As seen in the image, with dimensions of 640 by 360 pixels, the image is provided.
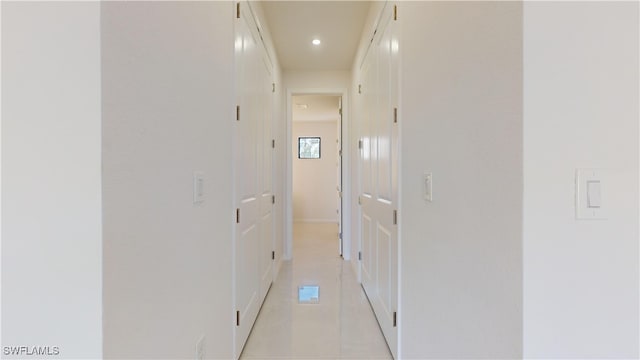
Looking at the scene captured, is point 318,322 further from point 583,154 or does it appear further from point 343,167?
point 343,167

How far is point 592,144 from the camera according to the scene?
71 cm

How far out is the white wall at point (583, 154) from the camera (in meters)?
0.71

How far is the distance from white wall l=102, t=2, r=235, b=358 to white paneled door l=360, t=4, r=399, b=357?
3.20ft

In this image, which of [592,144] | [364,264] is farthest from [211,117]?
[364,264]

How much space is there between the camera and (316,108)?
20.1 ft

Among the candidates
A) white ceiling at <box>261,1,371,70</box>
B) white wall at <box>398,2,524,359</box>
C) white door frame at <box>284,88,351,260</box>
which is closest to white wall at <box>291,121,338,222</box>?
white door frame at <box>284,88,351,260</box>

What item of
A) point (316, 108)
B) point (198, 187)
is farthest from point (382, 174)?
point (316, 108)

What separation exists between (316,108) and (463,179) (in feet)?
17.4

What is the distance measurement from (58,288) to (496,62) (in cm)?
118

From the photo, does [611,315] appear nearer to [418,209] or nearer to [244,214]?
[418,209]

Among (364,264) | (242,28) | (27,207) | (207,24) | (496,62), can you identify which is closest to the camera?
(27,207)

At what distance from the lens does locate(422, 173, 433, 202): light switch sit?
4.46ft

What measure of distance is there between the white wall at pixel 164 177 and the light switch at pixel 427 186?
97cm

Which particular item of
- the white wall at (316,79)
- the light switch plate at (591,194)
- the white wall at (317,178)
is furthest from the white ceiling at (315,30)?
the white wall at (317,178)
